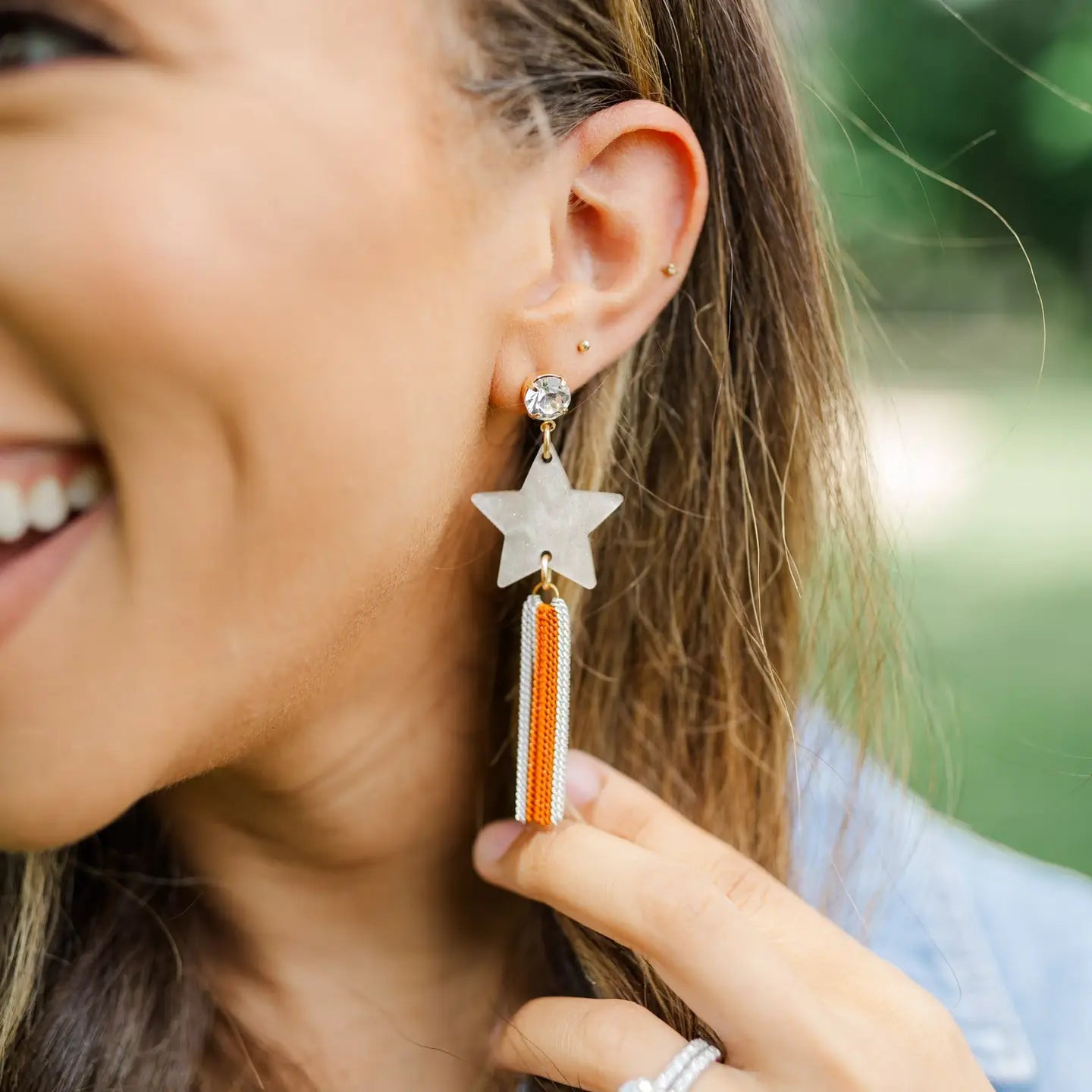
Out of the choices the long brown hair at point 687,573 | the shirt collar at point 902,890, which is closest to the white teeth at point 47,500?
the long brown hair at point 687,573

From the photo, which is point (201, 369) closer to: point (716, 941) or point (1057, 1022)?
point (716, 941)

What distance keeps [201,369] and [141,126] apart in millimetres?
159

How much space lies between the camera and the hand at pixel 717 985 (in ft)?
2.70

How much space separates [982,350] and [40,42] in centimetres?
274

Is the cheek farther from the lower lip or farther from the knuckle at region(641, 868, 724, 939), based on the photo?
the knuckle at region(641, 868, 724, 939)

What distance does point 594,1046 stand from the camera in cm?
87

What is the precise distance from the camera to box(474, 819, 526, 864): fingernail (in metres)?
1.00

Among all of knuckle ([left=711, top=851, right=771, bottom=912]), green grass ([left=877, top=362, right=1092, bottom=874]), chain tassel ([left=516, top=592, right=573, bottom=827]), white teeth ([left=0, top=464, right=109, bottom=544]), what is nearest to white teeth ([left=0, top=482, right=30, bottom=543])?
white teeth ([left=0, top=464, right=109, bottom=544])

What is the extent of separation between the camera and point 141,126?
0.72m

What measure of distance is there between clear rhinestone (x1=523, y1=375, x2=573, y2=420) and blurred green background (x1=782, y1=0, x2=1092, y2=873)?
368 mm

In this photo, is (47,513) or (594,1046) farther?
(594,1046)

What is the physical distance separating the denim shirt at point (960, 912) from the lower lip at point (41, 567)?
0.82 metres

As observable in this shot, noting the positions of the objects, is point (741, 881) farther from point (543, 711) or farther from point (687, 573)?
point (687, 573)

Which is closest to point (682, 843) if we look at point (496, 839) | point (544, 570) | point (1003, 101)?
point (496, 839)
